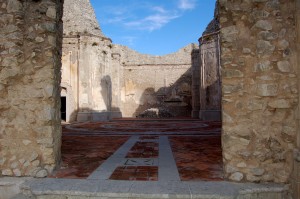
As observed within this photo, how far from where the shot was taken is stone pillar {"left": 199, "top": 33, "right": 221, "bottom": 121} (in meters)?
18.1

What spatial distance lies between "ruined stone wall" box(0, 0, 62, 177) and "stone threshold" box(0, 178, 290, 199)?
2.45ft

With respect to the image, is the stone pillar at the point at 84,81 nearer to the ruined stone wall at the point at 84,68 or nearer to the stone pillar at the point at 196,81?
the ruined stone wall at the point at 84,68

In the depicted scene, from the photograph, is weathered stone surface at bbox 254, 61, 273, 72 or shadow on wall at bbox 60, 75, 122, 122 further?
shadow on wall at bbox 60, 75, 122, 122

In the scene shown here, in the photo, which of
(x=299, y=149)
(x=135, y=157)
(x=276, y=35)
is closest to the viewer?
(x=299, y=149)

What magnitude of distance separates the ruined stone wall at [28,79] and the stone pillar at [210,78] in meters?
15.1

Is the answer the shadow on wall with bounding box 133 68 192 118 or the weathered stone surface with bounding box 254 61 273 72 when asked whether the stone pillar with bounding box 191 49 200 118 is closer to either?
the shadow on wall with bounding box 133 68 192 118

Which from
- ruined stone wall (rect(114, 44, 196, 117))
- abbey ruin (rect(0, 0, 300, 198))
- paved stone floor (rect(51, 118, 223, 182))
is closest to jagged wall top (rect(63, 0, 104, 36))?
ruined stone wall (rect(114, 44, 196, 117))

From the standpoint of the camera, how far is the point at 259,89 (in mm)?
3887

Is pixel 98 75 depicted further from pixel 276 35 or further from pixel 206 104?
pixel 276 35

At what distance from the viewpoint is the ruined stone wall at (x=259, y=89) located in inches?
150

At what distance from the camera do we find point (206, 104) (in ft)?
61.7

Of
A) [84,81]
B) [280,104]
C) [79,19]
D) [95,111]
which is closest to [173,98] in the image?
[95,111]

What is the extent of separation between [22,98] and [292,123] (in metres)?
4.31

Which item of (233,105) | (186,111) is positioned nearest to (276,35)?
(233,105)
